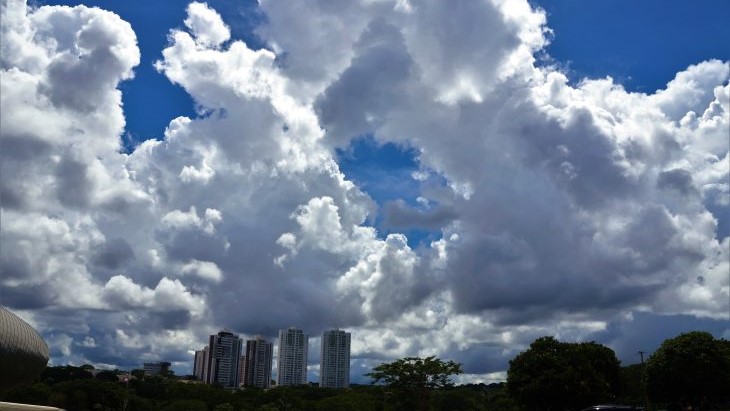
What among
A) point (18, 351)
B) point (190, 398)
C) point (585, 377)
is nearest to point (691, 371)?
point (585, 377)

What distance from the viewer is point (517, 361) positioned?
240 feet

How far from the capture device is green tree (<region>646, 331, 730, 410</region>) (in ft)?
215

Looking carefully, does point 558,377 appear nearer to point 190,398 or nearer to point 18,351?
point 18,351

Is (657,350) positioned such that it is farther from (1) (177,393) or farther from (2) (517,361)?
(1) (177,393)

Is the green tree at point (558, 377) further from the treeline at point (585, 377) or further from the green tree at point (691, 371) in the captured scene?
the green tree at point (691, 371)

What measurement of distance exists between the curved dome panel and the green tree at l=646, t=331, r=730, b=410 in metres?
57.7

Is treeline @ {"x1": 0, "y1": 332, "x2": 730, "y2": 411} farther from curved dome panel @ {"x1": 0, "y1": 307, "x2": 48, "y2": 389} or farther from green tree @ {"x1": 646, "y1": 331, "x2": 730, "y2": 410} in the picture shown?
curved dome panel @ {"x1": 0, "y1": 307, "x2": 48, "y2": 389}

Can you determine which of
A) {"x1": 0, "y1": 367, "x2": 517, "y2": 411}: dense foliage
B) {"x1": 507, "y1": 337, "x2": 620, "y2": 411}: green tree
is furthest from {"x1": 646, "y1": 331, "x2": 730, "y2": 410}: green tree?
{"x1": 0, "y1": 367, "x2": 517, "y2": 411}: dense foliage

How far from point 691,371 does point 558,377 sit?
12930 millimetres

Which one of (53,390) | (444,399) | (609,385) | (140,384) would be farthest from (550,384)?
(140,384)

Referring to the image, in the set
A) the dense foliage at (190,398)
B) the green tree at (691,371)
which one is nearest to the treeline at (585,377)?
the green tree at (691,371)

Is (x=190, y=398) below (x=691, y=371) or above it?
below

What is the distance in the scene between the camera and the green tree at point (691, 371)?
65562 mm

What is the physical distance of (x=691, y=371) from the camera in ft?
218
